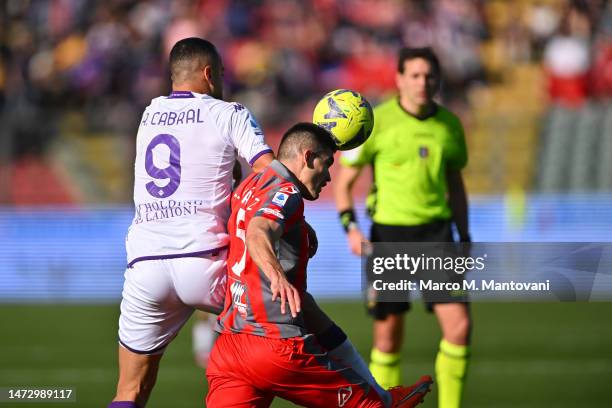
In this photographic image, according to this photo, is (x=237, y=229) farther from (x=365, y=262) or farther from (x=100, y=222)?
(x=100, y=222)

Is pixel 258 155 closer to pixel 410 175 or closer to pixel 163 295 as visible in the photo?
pixel 163 295

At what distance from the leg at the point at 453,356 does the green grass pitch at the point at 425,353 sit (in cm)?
105

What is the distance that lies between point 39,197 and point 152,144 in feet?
42.4

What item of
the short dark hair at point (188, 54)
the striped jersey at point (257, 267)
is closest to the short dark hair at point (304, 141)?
the striped jersey at point (257, 267)

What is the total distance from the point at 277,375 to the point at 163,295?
1.11 m

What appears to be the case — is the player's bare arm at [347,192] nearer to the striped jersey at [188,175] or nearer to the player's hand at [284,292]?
the striped jersey at [188,175]

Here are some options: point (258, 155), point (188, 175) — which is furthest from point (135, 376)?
point (258, 155)

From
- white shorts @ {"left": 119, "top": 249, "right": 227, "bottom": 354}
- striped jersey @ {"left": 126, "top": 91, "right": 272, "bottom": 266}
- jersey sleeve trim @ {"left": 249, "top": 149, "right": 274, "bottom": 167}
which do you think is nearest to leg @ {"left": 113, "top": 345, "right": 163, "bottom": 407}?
white shorts @ {"left": 119, "top": 249, "right": 227, "bottom": 354}

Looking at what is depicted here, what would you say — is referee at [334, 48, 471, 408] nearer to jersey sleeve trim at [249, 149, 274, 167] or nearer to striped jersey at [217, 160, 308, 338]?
jersey sleeve trim at [249, 149, 274, 167]

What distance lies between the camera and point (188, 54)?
6.54 meters

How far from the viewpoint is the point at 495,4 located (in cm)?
2297

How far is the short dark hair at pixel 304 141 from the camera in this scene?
5621mm

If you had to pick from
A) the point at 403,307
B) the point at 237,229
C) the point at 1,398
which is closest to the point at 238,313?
the point at 237,229

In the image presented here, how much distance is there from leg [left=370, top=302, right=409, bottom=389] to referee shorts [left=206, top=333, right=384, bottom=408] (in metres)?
2.69
